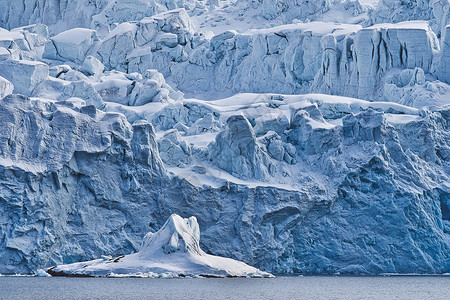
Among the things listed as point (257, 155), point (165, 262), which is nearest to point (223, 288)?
point (165, 262)

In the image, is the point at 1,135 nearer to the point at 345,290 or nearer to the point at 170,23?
the point at 345,290

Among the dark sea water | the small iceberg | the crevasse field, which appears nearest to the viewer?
the dark sea water

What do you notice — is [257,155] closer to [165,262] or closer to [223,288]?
[165,262]

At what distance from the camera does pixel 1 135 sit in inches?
1532

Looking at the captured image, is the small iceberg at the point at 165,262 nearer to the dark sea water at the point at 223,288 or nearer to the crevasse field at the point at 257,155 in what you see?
the crevasse field at the point at 257,155

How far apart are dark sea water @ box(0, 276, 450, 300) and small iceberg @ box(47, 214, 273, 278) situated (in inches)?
18.2

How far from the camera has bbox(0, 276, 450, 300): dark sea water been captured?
30.6 meters

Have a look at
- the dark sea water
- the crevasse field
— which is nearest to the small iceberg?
the crevasse field

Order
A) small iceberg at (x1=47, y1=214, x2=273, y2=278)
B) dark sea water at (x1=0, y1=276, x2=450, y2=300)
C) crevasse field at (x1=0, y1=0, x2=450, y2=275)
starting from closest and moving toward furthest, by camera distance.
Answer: dark sea water at (x1=0, y1=276, x2=450, y2=300), small iceberg at (x1=47, y1=214, x2=273, y2=278), crevasse field at (x1=0, y1=0, x2=450, y2=275)

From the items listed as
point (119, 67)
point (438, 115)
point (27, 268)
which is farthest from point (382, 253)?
point (119, 67)

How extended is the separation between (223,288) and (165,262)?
3065 mm

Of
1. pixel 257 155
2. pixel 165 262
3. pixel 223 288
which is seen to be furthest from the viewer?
pixel 257 155

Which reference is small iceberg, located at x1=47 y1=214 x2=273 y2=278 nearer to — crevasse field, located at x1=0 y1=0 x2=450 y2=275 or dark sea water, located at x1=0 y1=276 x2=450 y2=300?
crevasse field, located at x1=0 y1=0 x2=450 y2=275

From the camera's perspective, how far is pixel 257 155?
43.0 meters
